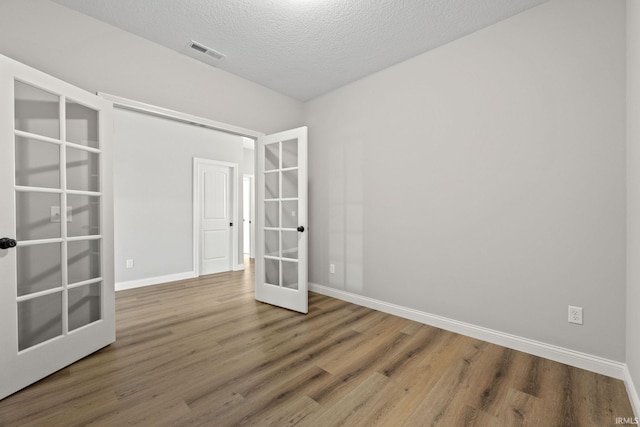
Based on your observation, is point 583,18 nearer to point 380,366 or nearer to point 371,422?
point 380,366

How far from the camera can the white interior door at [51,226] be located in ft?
5.38

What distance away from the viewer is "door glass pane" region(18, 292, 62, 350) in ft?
5.71

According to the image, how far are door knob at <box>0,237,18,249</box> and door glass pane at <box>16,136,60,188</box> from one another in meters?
0.39

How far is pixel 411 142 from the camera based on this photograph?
111 inches

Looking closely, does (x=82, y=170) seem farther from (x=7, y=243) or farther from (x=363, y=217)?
(x=363, y=217)

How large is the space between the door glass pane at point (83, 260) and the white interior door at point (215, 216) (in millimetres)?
2744

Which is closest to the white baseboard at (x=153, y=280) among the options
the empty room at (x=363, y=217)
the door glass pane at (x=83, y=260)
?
the empty room at (x=363, y=217)

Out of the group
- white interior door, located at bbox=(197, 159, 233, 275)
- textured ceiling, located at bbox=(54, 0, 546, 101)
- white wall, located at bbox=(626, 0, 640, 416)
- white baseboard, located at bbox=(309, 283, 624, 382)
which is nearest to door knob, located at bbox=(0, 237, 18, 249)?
textured ceiling, located at bbox=(54, 0, 546, 101)

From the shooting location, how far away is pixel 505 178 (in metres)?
2.25

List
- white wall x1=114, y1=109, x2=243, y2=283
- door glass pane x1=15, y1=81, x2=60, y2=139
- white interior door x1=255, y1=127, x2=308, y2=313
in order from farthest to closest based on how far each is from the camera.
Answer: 1. white wall x1=114, y1=109, x2=243, y2=283
2. white interior door x1=255, y1=127, x2=308, y2=313
3. door glass pane x1=15, y1=81, x2=60, y2=139

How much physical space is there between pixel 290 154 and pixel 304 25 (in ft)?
4.22

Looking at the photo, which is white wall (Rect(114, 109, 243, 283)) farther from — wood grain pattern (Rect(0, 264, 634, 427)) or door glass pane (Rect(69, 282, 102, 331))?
door glass pane (Rect(69, 282, 102, 331))

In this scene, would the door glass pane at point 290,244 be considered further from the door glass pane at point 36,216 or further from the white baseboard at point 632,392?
the white baseboard at point 632,392

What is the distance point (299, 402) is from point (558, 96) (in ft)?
9.11
